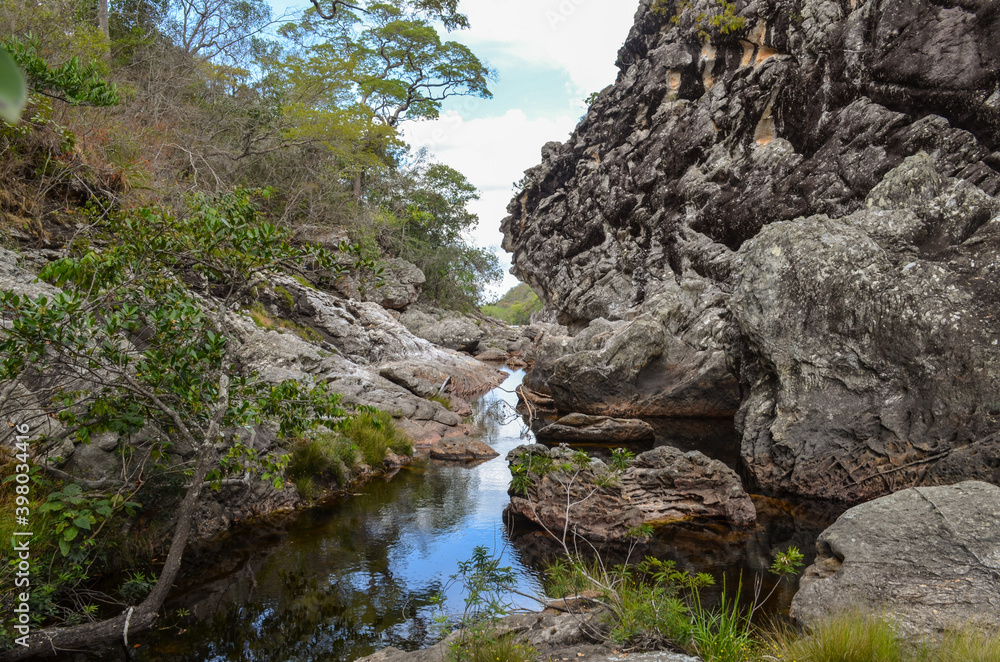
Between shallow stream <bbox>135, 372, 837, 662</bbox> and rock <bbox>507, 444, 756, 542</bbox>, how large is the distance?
39 centimetres

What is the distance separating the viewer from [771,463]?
11.1 m

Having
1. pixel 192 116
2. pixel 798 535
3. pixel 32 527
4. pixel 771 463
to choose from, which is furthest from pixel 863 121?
pixel 32 527

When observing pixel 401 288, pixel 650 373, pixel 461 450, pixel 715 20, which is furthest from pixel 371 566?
pixel 715 20

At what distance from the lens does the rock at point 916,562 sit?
17.1 feet

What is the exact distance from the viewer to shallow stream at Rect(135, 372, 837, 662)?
19.8 ft

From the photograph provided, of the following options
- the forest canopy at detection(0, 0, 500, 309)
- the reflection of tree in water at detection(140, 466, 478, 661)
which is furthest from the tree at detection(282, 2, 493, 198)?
the reflection of tree in water at detection(140, 466, 478, 661)

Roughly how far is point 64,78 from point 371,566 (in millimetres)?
7473

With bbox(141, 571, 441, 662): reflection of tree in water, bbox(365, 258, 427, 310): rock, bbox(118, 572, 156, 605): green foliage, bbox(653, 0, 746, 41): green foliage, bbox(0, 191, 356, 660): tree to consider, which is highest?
bbox(653, 0, 746, 41): green foliage

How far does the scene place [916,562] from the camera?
5.92 meters

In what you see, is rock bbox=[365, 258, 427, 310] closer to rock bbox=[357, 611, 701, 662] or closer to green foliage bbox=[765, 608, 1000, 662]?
rock bbox=[357, 611, 701, 662]

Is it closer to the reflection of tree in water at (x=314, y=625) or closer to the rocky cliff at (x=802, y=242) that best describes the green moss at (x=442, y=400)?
→ the rocky cliff at (x=802, y=242)

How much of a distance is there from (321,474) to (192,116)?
1267cm

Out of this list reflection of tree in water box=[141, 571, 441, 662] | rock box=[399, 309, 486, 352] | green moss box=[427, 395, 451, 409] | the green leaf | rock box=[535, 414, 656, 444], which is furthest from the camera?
rock box=[399, 309, 486, 352]

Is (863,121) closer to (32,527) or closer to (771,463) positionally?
(771,463)
